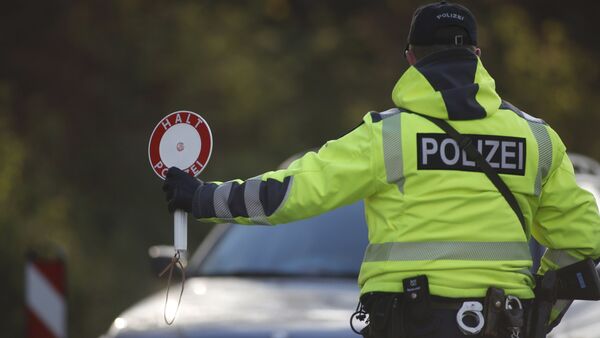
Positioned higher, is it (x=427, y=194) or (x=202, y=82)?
(x=202, y=82)

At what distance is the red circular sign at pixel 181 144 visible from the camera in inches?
182

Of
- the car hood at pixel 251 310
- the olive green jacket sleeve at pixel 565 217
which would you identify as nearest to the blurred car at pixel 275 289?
the car hood at pixel 251 310

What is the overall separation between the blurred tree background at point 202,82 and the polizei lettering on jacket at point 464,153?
11.0 meters

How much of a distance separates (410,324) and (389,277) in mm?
155

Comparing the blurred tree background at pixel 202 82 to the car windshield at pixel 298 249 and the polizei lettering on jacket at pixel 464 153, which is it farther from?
the polizei lettering on jacket at pixel 464 153

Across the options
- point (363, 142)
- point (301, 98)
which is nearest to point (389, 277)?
point (363, 142)

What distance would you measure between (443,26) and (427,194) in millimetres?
543

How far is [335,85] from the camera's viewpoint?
20.5 m

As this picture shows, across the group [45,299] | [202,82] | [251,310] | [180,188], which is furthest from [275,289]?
[202,82]

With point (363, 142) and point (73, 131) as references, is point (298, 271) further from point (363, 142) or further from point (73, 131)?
point (73, 131)

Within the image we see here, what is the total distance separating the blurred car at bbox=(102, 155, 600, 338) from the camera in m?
6.35

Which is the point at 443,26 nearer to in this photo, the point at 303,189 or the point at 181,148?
the point at 303,189

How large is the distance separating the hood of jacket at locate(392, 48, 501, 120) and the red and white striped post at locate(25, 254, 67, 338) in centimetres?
361

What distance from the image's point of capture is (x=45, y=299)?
7.64m
